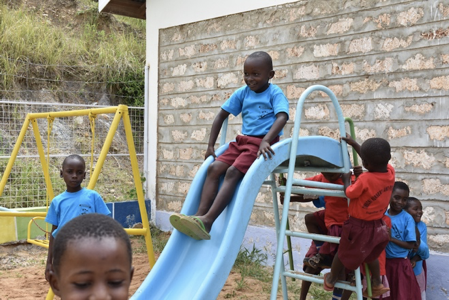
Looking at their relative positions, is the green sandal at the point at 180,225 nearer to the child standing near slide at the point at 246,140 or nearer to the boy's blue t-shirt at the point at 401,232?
the child standing near slide at the point at 246,140

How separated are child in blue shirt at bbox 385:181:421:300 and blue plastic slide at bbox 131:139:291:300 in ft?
3.89

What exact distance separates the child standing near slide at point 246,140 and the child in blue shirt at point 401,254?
1218 millimetres

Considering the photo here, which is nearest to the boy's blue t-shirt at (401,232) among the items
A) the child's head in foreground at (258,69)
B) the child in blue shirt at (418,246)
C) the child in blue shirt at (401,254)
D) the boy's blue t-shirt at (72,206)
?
the child in blue shirt at (401,254)

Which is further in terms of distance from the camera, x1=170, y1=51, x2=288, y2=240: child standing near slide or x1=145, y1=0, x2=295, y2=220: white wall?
x1=145, y1=0, x2=295, y2=220: white wall

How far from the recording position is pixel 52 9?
527 inches

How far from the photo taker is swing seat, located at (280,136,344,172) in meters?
3.32

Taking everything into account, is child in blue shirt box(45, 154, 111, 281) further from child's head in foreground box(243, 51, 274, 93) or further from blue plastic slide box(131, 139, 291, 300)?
child's head in foreground box(243, 51, 274, 93)

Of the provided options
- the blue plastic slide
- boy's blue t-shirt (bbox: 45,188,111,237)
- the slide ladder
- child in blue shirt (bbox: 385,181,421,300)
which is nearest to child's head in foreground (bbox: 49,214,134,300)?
the blue plastic slide

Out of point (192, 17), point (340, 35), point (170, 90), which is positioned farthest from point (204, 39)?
point (340, 35)

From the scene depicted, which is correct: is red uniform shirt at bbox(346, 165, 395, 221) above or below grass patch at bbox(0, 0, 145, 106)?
below

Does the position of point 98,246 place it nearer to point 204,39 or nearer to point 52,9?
point 204,39

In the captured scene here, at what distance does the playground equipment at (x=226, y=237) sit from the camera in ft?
9.41

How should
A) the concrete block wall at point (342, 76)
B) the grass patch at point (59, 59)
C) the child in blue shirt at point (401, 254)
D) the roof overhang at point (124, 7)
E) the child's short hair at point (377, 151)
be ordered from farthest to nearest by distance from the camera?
the grass patch at point (59, 59) < the roof overhang at point (124, 7) < the concrete block wall at point (342, 76) < the child in blue shirt at point (401, 254) < the child's short hair at point (377, 151)

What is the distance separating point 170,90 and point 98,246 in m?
6.19
